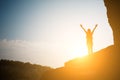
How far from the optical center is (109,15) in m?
8.95

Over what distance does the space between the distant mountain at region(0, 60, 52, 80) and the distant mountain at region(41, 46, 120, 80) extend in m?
32.7

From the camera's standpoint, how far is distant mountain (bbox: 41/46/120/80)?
8038 millimetres

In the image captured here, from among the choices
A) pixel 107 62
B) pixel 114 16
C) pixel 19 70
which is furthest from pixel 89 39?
pixel 19 70

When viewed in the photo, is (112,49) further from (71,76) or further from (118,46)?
(71,76)

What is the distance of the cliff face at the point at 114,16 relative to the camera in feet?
27.0

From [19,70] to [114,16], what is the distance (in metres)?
40.2

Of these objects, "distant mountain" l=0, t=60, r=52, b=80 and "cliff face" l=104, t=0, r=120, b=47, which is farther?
"distant mountain" l=0, t=60, r=52, b=80

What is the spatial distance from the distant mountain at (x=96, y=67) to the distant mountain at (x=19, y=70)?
3270 centimetres

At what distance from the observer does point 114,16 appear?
28.0 ft

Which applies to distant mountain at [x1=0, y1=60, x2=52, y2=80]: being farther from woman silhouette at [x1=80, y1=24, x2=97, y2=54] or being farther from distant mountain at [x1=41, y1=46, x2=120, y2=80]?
distant mountain at [x1=41, y1=46, x2=120, y2=80]

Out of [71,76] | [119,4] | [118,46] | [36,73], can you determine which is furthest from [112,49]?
[36,73]

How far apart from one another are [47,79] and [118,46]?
7060mm

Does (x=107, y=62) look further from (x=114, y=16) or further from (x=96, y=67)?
(x=114, y=16)

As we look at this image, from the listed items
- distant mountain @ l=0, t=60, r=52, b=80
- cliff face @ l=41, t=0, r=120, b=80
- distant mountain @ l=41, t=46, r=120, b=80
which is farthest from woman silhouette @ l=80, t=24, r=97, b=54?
distant mountain @ l=0, t=60, r=52, b=80
